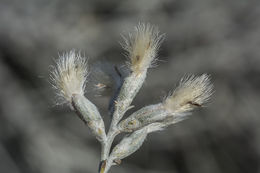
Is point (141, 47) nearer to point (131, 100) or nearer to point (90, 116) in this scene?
point (131, 100)

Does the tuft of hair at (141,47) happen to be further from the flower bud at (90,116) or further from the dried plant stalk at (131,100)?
the flower bud at (90,116)

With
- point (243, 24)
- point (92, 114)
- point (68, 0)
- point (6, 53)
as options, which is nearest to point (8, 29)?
point (6, 53)

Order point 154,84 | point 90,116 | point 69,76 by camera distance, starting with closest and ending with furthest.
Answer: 1. point 90,116
2. point 69,76
3. point 154,84

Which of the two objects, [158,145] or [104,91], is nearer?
[104,91]

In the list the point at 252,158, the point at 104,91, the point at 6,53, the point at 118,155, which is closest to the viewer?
the point at 118,155

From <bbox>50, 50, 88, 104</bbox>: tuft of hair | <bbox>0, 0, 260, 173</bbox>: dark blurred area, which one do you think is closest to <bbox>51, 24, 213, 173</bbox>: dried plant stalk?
<bbox>50, 50, 88, 104</bbox>: tuft of hair

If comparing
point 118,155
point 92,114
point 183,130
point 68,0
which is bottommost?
point 183,130

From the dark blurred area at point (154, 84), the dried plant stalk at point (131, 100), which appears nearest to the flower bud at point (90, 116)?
the dried plant stalk at point (131, 100)

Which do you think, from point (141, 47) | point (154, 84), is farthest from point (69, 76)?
point (154, 84)

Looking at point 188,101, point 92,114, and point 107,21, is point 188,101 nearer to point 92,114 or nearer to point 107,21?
point 92,114

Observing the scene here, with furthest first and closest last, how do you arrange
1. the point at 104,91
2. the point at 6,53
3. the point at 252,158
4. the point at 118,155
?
Result: the point at 6,53
the point at 252,158
the point at 104,91
the point at 118,155
